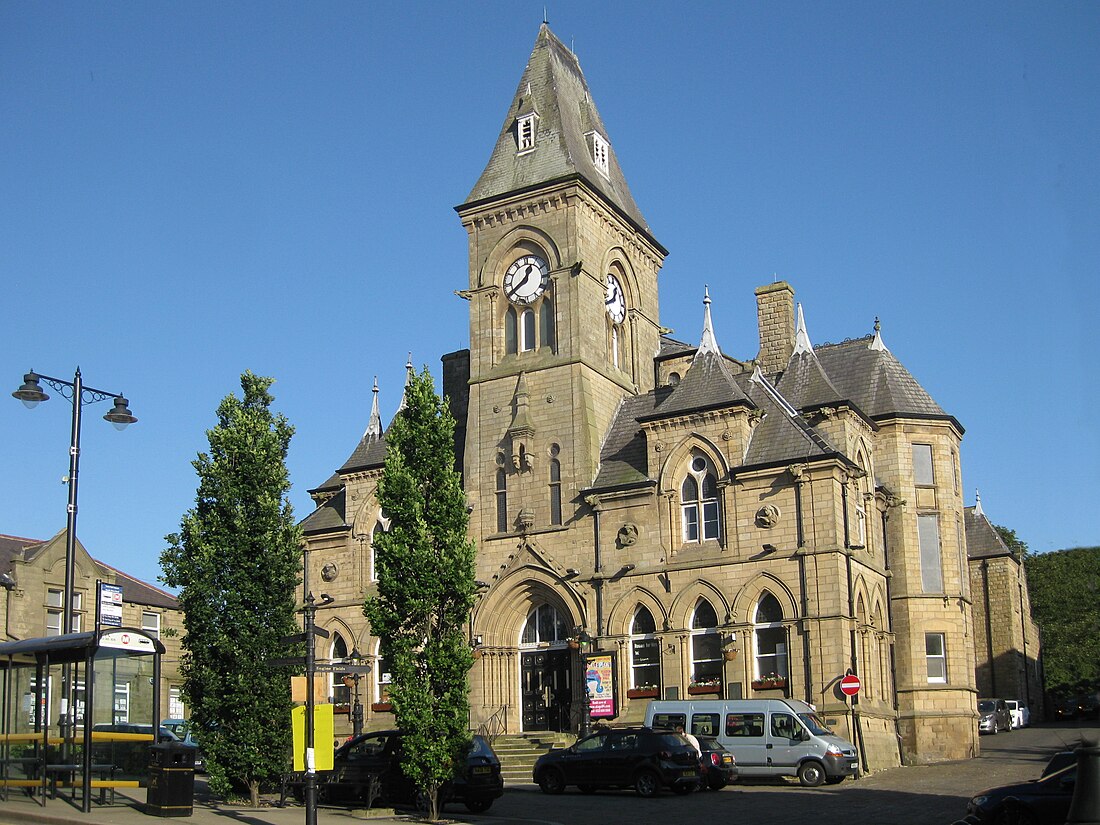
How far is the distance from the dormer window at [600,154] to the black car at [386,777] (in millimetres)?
24958

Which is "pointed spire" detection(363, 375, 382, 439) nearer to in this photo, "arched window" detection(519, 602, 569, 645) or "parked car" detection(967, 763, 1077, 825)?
"arched window" detection(519, 602, 569, 645)

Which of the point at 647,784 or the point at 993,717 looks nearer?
the point at 647,784

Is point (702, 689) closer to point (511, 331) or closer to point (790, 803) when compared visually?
point (790, 803)

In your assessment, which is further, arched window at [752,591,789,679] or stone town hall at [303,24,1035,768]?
stone town hall at [303,24,1035,768]

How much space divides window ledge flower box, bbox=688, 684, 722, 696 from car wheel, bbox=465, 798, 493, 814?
11.8m

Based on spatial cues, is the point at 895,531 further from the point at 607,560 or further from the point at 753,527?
the point at 607,560

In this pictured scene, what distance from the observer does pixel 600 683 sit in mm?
36156

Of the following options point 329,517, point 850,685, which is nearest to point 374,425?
point 329,517

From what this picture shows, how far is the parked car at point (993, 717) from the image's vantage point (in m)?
47.4

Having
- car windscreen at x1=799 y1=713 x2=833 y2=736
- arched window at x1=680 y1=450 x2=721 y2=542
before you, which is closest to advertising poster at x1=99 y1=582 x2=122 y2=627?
car windscreen at x1=799 y1=713 x2=833 y2=736

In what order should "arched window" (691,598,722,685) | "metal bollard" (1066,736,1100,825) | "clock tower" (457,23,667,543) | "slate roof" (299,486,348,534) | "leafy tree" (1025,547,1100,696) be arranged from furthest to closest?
"leafy tree" (1025,547,1100,696)
"slate roof" (299,486,348,534)
"clock tower" (457,23,667,543)
"arched window" (691,598,722,685)
"metal bollard" (1066,736,1100,825)

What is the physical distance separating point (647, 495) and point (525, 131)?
14.4 metres

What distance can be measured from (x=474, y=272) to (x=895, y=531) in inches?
641

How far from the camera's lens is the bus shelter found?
21.6 meters
